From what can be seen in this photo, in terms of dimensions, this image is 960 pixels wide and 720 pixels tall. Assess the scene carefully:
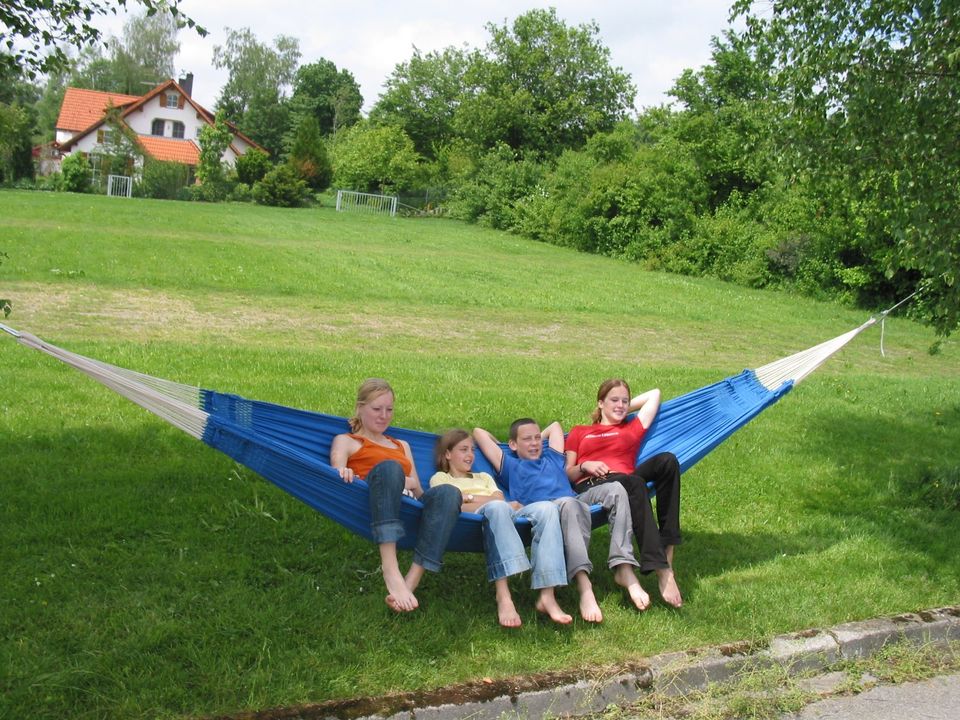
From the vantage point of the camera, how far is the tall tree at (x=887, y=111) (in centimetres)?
499

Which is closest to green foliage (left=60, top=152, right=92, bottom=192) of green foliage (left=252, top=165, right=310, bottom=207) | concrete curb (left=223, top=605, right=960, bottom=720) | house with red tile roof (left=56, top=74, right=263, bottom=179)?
green foliage (left=252, top=165, right=310, bottom=207)

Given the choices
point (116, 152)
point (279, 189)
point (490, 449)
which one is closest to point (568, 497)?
point (490, 449)

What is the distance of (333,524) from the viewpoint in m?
4.57

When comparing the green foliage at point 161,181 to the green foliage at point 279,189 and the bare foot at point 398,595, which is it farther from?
the bare foot at point 398,595

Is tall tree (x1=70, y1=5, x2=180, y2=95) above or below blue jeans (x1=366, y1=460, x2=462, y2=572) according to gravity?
above

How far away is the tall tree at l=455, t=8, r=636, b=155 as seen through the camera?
38.2 m

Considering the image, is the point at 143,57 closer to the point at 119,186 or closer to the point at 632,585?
the point at 119,186

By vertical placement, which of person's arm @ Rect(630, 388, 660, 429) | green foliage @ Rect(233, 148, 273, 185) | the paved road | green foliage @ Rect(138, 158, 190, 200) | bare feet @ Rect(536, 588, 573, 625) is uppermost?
green foliage @ Rect(233, 148, 273, 185)

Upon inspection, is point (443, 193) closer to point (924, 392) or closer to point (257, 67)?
point (924, 392)

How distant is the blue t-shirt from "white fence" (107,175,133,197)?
1263 inches

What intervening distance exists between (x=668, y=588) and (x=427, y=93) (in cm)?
4555

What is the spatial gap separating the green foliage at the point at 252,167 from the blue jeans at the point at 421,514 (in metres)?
33.5

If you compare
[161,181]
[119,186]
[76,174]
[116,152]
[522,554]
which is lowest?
[522,554]

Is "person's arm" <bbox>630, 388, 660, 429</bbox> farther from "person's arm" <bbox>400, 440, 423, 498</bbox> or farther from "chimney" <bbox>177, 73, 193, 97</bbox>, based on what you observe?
"chimney" <bbox>177, 73, 193, 97</bbox>
